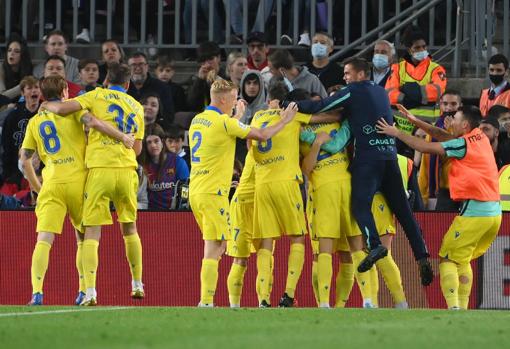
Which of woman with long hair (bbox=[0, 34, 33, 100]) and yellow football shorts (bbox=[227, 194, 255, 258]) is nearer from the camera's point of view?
yellow football shorts (bbox=[227, 194, 255, 258])

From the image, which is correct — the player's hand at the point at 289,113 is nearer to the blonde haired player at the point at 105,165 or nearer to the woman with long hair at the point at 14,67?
the blonde haired player at the point at 105,165

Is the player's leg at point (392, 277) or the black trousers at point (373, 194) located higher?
the black trousers at point (373, 194)

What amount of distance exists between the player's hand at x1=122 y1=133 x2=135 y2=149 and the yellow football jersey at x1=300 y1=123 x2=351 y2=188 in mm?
1884

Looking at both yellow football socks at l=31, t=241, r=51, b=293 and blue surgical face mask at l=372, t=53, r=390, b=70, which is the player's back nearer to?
yellow football socks at l=31, t=241, r=51, b=293

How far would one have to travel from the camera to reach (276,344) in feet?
33.4

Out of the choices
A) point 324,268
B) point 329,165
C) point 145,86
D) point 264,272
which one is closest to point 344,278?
point 324,268

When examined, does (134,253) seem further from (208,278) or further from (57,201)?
(57,201)

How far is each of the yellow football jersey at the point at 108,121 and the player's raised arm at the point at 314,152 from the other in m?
1.85

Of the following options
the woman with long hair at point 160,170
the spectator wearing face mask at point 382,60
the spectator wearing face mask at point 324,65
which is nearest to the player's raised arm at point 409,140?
the woman with long hair at point 160,170

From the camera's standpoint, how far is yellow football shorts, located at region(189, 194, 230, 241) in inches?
615

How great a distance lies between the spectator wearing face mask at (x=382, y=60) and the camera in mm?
19734

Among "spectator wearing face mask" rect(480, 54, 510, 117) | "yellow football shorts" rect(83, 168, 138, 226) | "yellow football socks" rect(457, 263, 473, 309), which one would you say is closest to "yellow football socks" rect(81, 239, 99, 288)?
"yellow football shorts" rect(83, 168, 138, 226)

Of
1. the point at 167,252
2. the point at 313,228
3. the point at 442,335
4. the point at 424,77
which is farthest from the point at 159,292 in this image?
the point at 442,335

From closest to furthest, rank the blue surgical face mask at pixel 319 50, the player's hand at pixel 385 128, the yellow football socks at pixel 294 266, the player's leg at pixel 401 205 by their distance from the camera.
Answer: the player's hand at pixel 385 128
the player's leg at pixel 401 205
the yellow football socks at pixel 294 266
the blue surgical face mask at pixel 319 50
